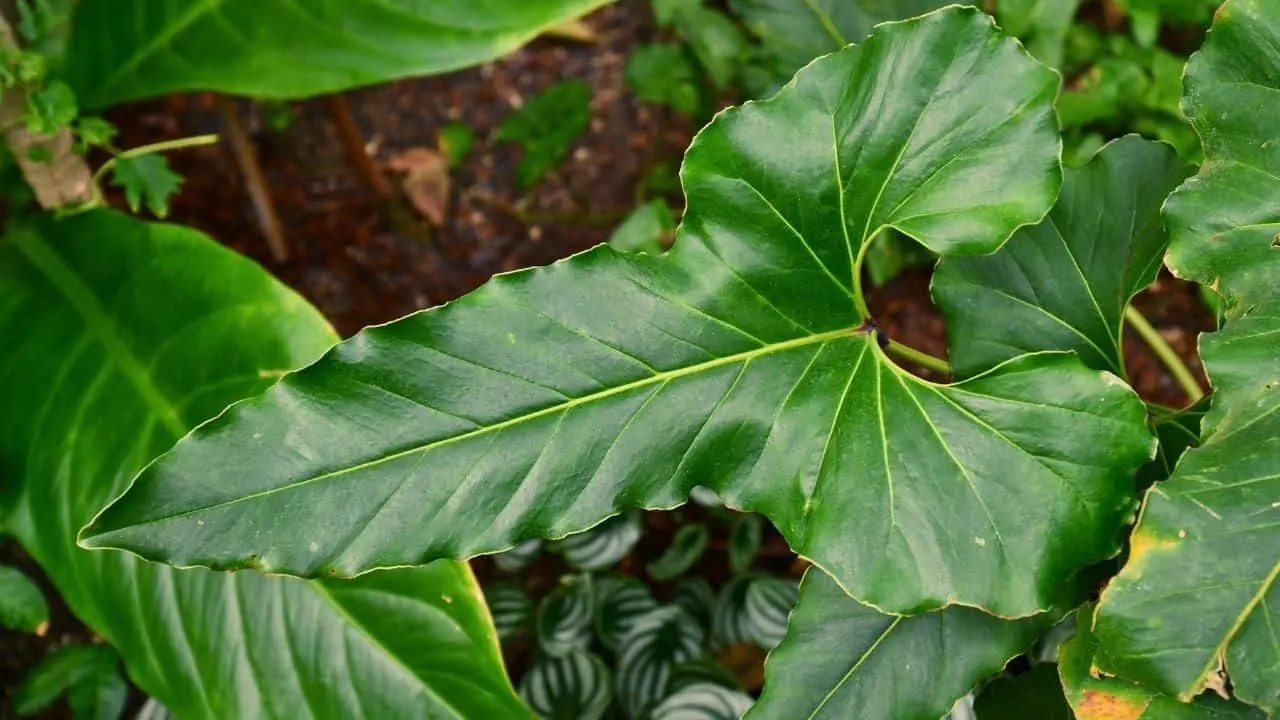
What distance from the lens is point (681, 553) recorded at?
1.33m

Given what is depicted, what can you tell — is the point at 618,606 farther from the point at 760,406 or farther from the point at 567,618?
the point at 760,406

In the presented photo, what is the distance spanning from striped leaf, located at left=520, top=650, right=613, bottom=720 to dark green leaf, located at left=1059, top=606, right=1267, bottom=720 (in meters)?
0.62

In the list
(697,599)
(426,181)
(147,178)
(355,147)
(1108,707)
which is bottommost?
(697,599)

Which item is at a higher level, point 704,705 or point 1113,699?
point 1113,699

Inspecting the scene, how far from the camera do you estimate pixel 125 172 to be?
102 centimetres

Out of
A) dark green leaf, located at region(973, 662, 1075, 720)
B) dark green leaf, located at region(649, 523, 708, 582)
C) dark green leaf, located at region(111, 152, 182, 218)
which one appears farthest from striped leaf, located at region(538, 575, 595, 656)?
dark green leaf, located at region(111, 152, 182, 218)

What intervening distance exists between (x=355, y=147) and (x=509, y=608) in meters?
0.76

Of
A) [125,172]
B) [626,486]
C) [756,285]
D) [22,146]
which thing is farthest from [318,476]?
[22,146]

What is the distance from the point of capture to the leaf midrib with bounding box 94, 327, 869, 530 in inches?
23.0

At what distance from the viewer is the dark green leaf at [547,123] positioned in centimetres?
156

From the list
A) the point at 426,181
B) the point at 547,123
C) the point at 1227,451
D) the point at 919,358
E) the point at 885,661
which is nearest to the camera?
the point at 1227,451

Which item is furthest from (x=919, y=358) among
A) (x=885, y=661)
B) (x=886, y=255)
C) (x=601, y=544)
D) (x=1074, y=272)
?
(x=601, y=544)

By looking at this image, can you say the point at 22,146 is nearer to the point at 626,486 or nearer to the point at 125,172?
the point at 125,172

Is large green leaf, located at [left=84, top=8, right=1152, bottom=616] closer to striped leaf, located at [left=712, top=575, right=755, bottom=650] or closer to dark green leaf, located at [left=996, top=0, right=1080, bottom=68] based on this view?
striped leaf, located at [left=712, top=575, right=755, bottom=650]
